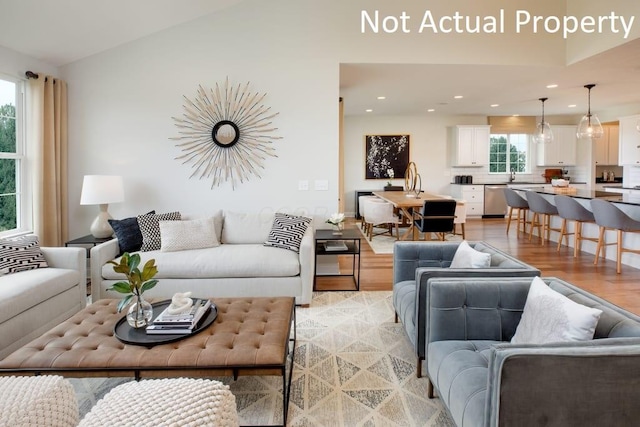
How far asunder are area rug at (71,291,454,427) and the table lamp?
2.26 meters

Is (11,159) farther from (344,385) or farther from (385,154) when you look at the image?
(385,154)

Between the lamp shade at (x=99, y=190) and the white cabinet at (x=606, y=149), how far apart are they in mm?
10612

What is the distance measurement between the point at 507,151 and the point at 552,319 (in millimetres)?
9789

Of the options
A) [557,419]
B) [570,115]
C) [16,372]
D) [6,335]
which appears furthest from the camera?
[570,115]

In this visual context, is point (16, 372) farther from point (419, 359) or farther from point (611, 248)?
point (611, 248)

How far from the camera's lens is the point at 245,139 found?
187 inches

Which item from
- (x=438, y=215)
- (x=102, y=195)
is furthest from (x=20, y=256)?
(x=438, y=215)

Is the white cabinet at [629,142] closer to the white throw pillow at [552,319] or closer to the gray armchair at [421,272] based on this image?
the gray armchair at [421,272]

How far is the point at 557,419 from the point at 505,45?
488 centimetres

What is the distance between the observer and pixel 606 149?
32.3ft

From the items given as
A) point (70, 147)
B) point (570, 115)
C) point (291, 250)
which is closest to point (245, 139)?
point (291, 250)

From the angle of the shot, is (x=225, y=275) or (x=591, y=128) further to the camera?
(x=591, y=128)

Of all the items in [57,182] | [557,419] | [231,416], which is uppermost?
[57,182]

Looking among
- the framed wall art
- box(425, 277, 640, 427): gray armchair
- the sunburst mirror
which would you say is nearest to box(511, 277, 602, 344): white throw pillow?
box(425, 277, 640, 427): gray armchair
